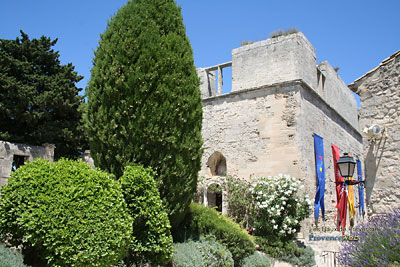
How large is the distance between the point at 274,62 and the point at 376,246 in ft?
Result: 28.6

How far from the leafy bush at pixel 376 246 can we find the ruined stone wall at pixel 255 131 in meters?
6.12

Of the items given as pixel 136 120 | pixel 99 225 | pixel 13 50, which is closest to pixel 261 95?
pixel 136 120

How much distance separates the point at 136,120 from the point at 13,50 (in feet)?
33.9

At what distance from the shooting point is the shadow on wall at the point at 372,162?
648 centimetres

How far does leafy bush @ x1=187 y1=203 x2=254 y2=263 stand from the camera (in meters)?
7.12

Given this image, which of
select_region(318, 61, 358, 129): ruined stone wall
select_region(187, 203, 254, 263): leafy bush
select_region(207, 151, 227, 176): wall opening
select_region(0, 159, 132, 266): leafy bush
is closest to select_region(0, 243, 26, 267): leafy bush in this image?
select_region(0, 159, 132, 266): leafy bush

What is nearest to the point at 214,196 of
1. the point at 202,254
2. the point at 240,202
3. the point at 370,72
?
the point at 240,202

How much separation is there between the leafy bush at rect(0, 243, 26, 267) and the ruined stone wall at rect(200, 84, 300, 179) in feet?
23.3

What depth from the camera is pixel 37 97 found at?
42.2ft

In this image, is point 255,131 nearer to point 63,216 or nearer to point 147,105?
point 147,105

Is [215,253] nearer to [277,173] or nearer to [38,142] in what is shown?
[277,173]

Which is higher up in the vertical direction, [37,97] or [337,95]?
[337,95]

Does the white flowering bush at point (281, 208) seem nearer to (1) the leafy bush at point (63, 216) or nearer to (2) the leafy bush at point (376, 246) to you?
(2) the leafy bush at point (376, 246)

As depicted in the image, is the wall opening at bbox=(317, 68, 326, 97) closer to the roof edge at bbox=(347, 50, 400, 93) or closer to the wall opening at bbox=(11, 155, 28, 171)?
the roof edge at bbox=(347, 50, 400, 93)
